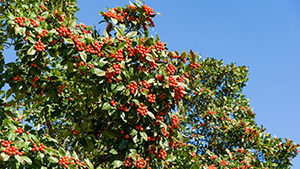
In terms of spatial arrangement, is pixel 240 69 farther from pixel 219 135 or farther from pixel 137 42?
pixel 137 42

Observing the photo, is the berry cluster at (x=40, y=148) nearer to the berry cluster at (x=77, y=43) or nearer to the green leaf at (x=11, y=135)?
the green leaf at (x=11, y=135)

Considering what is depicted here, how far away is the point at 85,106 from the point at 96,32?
4.66 ft

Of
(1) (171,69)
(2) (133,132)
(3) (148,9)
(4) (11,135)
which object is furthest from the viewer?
(3) (148,9)

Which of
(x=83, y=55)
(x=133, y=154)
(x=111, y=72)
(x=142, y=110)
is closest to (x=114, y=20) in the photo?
(x=83, y=55)

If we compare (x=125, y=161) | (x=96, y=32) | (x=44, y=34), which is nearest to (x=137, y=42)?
(x=96, y=32)

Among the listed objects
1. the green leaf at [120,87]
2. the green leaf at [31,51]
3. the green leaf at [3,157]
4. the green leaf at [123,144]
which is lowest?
the green leaf at [3,157]

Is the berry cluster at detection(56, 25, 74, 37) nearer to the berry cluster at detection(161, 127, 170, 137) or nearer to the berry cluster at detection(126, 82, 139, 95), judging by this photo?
the berry cluster at detection(126, 82, 139, 95)

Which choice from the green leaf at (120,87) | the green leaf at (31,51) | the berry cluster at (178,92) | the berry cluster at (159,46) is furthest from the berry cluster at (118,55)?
the green leaf at (31,51)

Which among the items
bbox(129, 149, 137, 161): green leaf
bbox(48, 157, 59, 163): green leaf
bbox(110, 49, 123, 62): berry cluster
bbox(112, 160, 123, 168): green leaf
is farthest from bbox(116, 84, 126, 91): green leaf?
bbox(48, 157, 59, 163): green leaf

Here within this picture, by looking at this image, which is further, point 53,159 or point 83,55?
point 83,55

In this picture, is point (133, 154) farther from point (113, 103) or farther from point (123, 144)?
point (113, 103)

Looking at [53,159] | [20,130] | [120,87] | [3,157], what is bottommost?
[3,157]

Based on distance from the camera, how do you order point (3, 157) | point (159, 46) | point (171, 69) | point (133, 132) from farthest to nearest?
point (159, 46)
point (171, 69)
point (133, 132)
point (3, 157)

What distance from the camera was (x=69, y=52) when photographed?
461 cm
